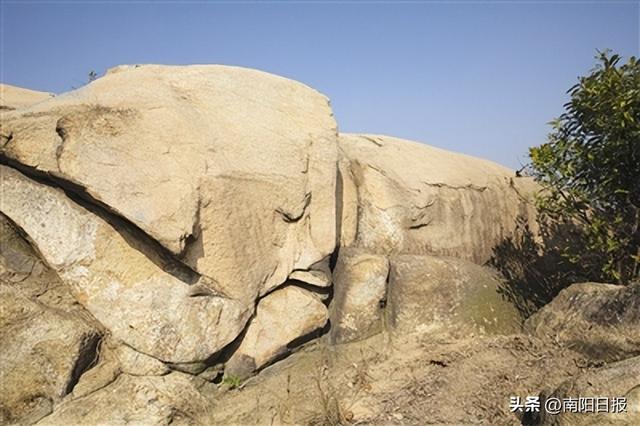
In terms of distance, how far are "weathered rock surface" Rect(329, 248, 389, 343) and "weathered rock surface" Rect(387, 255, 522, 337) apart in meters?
0.15

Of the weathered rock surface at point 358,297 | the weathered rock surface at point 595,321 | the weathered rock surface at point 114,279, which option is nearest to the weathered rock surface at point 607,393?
the weathered rock surface at point 595,321

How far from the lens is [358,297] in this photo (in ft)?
14.6

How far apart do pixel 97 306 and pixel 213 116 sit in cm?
178

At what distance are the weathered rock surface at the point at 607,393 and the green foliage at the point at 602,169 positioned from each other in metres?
1.48

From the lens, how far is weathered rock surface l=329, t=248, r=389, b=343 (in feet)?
14.3

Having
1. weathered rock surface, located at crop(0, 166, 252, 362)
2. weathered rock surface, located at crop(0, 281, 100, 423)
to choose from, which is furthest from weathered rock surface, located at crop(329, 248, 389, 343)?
weathered rock surface, located at crop(0, 281, 100, 423)

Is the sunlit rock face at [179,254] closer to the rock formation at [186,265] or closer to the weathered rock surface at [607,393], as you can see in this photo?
the rock formation at [186,265]

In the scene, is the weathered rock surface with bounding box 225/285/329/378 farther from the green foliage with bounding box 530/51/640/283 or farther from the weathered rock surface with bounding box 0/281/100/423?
the green foliage with bounding box 530/51/640/283

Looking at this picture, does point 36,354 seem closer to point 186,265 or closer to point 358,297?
point 186,265

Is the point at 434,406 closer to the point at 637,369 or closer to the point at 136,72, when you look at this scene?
the point at 637,369

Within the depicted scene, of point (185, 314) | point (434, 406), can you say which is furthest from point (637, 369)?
point (185, 314)

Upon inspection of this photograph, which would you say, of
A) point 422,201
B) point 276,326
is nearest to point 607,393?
→ point 276,326

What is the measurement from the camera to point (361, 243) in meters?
4.98

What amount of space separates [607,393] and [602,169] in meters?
2.15
